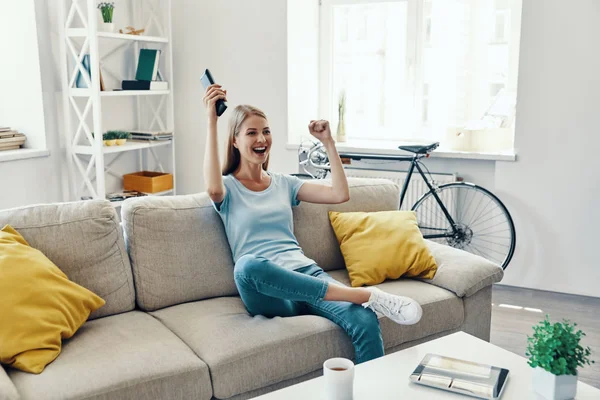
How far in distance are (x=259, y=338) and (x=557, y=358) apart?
0.91 metres

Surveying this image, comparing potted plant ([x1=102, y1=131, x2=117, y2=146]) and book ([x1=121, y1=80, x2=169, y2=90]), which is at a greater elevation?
book ([x1=121, y1=80, x2=169, y2=90])

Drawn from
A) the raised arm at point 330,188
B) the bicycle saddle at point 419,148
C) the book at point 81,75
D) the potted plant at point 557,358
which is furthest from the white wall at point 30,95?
the potted plant at point 557,358

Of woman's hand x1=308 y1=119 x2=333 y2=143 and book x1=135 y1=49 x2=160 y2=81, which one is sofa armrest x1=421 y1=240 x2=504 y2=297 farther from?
book x1=135 y1=49 x2=160 y2=81

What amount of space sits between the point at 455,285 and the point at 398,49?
7.49 feet

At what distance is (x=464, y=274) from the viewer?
8.04 feet

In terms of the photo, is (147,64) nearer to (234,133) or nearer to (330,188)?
(234,133)

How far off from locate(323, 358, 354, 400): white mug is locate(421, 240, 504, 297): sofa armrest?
1015 millimetres

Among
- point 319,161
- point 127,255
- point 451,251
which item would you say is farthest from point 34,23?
point 451,251

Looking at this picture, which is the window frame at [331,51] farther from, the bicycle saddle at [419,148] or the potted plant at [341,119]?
the bicycle saddle at [419,148]

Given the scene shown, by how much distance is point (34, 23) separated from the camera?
3785 millimetres

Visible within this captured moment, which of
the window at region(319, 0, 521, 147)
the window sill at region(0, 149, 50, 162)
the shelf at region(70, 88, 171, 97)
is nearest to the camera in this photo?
the window sill at region(0, 149, 50, 162)

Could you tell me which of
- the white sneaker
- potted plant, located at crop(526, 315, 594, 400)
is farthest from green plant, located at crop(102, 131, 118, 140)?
potted plant, located at crop(526, 315, 594, 400)

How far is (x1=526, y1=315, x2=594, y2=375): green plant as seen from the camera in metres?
1.49

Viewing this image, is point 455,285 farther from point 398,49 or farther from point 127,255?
point 398,49
